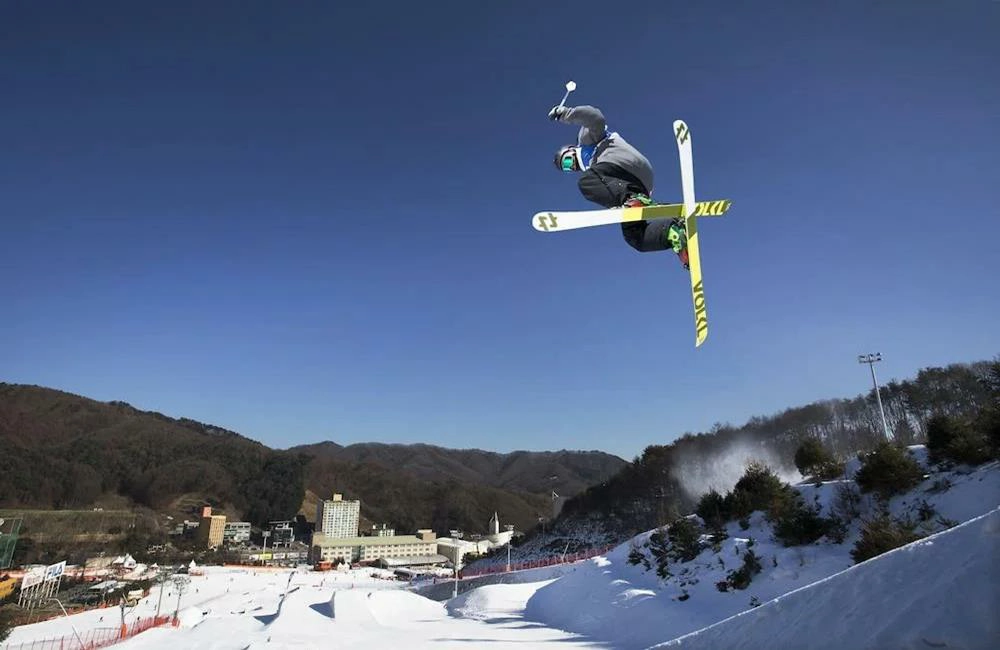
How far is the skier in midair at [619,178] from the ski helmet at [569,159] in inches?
1.3

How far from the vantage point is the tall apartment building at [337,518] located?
132m

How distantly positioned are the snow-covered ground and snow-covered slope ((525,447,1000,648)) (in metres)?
0.06

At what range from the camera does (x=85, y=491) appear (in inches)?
5344

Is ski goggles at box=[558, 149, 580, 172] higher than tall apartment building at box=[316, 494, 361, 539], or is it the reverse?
ski goggles at box=[558, 149, 580, 172]

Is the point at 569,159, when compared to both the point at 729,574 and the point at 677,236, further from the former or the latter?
the point at 729,574

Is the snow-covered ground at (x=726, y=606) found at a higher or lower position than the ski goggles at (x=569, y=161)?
lower

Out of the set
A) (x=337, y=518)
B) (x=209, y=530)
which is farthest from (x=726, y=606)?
(x=337, y=518)

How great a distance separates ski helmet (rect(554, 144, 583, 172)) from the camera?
6.77 meters

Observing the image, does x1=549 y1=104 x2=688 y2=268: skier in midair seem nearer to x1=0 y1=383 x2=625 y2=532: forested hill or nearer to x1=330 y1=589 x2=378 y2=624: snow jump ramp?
x1=330 y1=589 x2=378 y2=624: snow jump ramp

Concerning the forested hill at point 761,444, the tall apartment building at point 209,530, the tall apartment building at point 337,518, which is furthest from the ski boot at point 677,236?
the tall apartment building at point 337,518

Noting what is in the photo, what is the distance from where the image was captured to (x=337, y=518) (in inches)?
5221

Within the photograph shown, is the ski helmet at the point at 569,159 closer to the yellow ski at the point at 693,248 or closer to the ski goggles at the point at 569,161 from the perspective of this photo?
the ski goggles at the point at 569,161

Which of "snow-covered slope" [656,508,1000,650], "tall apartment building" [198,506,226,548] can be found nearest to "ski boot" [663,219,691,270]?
"snow-covered slope" [656,508,1000,650]

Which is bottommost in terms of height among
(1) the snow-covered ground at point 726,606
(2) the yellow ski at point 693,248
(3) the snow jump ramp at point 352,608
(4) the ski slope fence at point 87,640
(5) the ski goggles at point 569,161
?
(4) the ski slope fence at point 87,640
